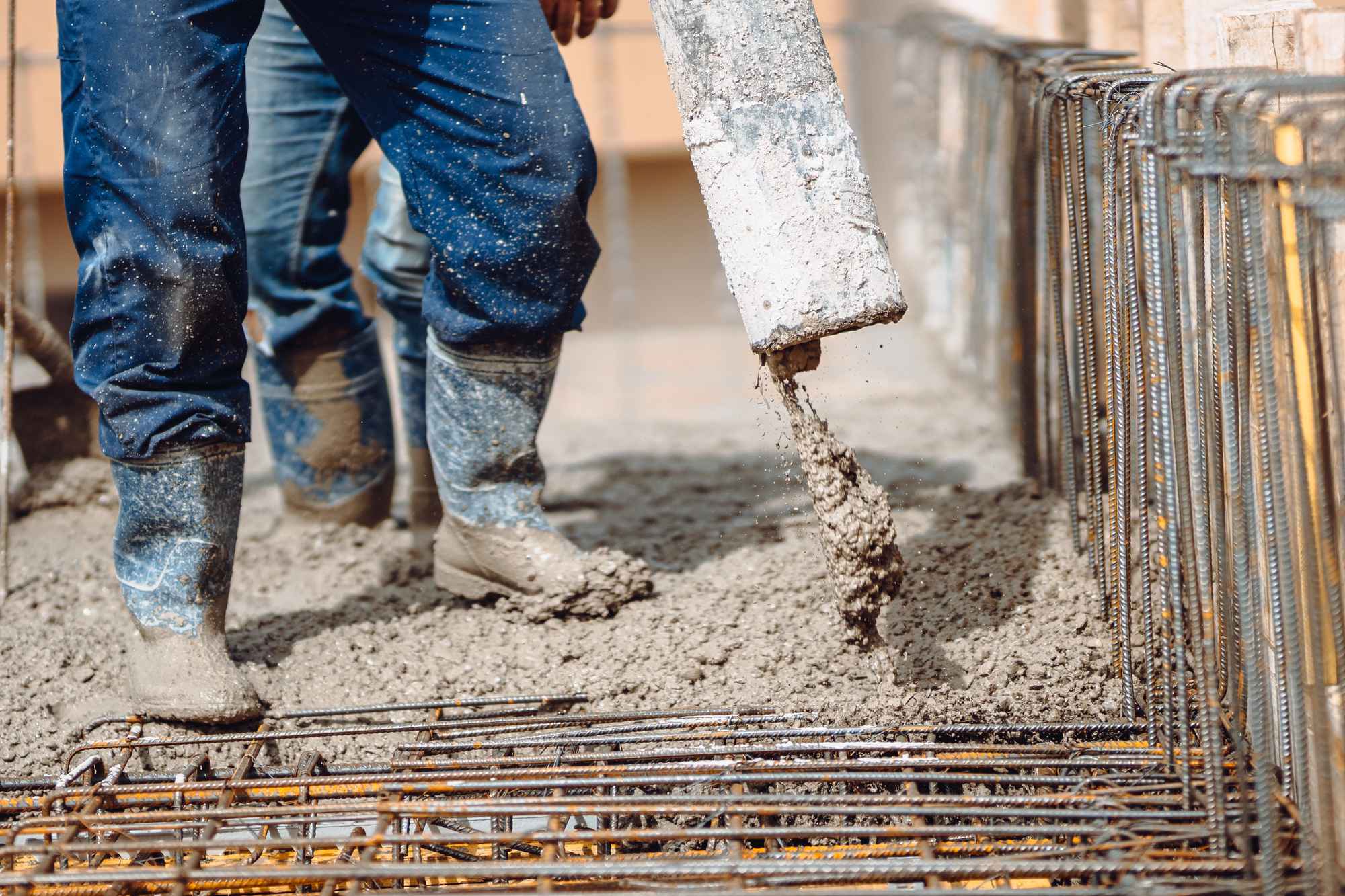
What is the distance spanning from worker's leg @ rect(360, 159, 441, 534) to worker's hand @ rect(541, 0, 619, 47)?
0.47 metres

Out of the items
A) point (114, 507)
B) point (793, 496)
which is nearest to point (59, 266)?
point (114, 507)

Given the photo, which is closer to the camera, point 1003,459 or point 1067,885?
point 1067,885

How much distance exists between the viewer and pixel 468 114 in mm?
2484

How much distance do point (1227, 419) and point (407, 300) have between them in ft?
6.28

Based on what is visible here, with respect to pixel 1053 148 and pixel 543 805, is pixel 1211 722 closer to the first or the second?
pixel 543 805

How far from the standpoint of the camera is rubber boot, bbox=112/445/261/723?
244 cm

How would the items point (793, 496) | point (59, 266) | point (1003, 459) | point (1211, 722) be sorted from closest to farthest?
point (1211, 722), point (793, 496), point (1003, 459), point (59, 266)

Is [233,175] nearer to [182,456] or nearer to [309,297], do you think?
[182,456]

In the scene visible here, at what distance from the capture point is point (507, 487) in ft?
9.32

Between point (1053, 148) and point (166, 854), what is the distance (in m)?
2.11

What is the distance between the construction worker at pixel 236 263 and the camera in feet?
7.51

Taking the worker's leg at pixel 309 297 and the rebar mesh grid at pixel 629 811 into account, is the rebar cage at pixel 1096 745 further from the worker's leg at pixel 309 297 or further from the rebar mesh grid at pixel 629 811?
the worker's leg at pixel 309 297

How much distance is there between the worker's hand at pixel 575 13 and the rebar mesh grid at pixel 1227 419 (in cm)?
94

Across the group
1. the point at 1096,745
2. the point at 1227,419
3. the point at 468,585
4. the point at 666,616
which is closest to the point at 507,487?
the point at 468,585
